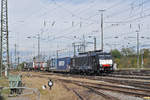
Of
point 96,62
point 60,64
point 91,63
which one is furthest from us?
point 60,64

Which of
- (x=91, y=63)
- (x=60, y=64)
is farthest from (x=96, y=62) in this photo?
(x=60, y=64)

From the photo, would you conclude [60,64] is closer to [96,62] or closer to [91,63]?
[91,63]

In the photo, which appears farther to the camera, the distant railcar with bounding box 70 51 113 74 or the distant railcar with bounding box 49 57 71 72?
the distant railcar with bounding box 49 57 71 72

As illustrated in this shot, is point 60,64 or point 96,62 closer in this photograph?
point 96,62

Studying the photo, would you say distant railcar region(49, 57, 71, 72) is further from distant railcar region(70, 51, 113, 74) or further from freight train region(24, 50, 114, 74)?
distant railcar region(70, 51, 113, 74)

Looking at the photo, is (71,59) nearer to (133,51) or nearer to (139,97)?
(139,97)

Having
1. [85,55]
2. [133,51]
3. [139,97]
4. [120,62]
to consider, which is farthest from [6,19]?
[133,51]

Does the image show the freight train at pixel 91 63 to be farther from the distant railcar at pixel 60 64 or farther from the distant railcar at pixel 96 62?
the distant railcar at pixel 60 64

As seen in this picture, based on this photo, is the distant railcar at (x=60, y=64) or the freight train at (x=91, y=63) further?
the distant railcar at (x=60, y=64)

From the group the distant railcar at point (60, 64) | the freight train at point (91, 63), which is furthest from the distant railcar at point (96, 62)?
the distant railcar at point (60, 64)

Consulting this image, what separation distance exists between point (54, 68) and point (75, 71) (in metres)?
15.1

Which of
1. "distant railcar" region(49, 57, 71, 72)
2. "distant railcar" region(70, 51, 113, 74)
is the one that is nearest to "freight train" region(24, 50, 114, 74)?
"distant railcar" region(70, 51, 113, 74)

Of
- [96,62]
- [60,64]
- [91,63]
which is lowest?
[60,64]

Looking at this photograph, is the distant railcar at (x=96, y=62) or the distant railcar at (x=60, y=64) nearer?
the distant railcar at (x=96, y=62)
